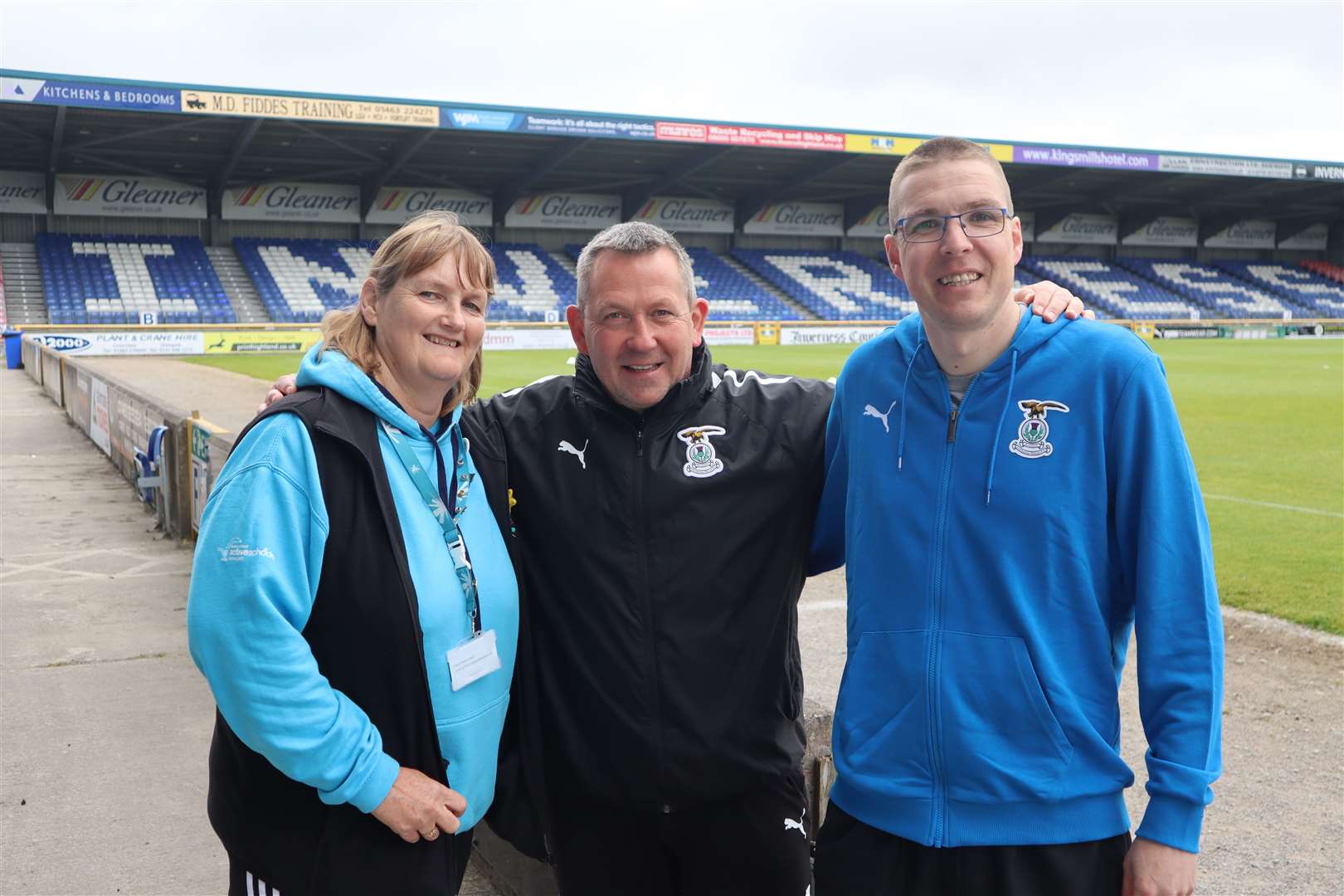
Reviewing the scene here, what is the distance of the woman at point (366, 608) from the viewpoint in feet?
6.23

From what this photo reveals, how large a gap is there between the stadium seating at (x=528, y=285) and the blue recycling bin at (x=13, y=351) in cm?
1560

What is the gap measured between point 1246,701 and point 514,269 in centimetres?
4339

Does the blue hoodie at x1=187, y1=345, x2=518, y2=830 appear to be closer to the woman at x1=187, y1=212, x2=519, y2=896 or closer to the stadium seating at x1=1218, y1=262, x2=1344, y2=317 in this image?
the woman at x1=187, y1=212, x2=519, y2=896

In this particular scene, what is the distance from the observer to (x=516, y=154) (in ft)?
137

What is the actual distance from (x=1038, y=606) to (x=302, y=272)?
44796 millimetres

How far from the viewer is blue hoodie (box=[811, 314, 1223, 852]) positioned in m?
1.86

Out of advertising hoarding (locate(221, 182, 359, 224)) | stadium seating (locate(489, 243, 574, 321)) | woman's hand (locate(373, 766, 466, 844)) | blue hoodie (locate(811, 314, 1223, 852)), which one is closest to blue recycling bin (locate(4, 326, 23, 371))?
advertising hoarding (locate(221, 182, 359, 224))

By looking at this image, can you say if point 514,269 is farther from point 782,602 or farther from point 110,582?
point 782,602

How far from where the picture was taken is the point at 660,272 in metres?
2.42

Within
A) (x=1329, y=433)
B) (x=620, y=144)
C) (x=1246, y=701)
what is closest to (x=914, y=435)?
(x=1246, y=701)

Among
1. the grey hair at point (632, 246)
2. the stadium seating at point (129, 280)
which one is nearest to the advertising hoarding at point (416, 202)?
the stadium seating at point (129, 280)

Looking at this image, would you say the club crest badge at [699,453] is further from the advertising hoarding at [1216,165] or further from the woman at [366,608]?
the advertising hoarding at [1216,165]

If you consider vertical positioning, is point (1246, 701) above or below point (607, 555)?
below

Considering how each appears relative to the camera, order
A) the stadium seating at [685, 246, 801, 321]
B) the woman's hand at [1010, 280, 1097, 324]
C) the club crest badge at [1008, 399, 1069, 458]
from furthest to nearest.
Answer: the stadium seating at [685, 246, 801, 321] → the woman's hand at [1010, 280, 1097, 324] → the club crest badge at [1008, 399, 1069, 458]
